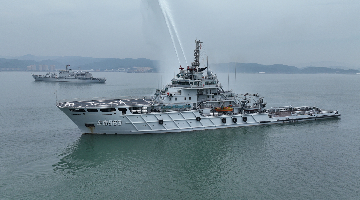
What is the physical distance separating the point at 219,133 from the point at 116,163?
1454 centimetres

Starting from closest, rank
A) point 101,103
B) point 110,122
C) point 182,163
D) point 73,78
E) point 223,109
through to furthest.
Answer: point 182,163, point 110,122, point 101,103, point 223,109, point 73,78

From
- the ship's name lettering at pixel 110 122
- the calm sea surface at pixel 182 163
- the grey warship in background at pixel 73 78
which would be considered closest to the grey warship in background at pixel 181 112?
the ship's name lettering at pixel 110 122

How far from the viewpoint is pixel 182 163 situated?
25.5 metres

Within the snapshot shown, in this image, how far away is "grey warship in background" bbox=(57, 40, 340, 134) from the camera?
32.0 meters

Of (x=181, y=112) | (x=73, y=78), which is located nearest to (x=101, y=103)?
(x=181, y=112)

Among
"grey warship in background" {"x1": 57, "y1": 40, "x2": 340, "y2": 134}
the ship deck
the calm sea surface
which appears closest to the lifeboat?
"grey warship in background" {"x1": 57, "y1": 40, "x2": 340, "y2": 134}

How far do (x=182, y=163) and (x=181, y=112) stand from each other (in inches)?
376

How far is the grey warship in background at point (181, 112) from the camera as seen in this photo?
1261 inches

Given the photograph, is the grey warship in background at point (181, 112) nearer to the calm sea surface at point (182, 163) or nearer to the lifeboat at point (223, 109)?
the lifeboat at point (223, 109)

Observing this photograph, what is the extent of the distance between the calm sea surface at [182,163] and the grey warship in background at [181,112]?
1.15 m

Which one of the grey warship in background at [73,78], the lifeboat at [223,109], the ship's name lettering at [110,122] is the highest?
the grey warship in background at [73,78]

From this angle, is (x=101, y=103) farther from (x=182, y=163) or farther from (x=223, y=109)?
(x=223, y=109)

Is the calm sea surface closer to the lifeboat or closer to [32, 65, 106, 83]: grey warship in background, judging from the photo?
the lifeboat

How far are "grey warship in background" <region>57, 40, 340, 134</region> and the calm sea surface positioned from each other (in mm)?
1151
